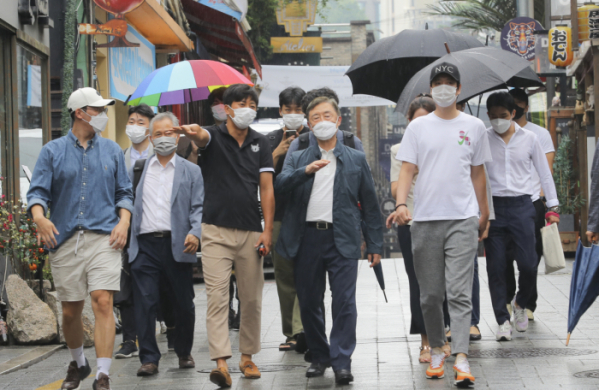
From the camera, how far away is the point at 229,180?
6.39m

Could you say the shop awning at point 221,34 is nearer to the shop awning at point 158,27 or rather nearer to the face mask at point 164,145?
the shop awning at point 158,27

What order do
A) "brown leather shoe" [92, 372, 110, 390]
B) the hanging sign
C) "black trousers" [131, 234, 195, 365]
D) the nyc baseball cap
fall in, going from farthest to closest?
1. the hanging sign
2. "black trousers" [131, 234, 195, 365]
3. the nyc baseball cap
4. "brown leather shoe" [92, 372, 110, 390]

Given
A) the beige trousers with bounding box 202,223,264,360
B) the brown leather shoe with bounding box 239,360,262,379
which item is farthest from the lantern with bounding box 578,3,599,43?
the brown leather shoe with bounding box 239,360,262,379

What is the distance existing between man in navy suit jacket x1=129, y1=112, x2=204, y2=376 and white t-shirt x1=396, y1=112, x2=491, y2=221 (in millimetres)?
1756

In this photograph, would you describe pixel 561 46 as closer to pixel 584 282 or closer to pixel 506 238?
pixel 506 238

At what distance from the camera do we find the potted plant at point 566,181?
56.6ft

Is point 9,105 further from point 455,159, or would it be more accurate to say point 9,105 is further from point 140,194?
point 455,159

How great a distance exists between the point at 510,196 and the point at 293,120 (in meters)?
2.02

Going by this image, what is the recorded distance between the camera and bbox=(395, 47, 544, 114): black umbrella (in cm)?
721

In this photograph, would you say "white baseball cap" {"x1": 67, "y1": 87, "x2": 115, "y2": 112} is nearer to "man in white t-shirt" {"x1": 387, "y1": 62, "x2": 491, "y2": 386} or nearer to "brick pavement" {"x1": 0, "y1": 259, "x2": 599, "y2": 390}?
"brick pavement" {"x1": 0, "y1": 259, "x2": 599, "y2": 390}

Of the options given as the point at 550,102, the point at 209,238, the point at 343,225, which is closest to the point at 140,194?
the point at 209,238

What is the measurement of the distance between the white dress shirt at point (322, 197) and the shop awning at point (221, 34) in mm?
12489

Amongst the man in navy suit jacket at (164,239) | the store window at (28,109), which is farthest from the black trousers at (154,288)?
the store window at (28,109)

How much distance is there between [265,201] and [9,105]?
490cm
